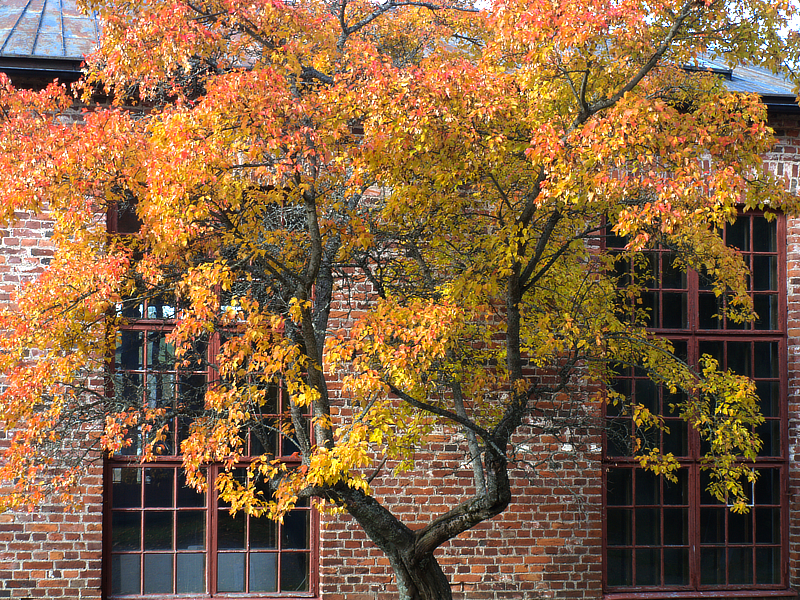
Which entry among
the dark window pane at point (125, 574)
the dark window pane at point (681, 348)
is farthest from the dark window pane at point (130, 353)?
the dark window pane at point (681, 348)

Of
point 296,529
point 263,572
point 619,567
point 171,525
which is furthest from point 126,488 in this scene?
point 619,567

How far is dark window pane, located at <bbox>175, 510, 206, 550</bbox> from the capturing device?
6.84 metres

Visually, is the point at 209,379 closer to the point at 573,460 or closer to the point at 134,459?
the point at 134,459

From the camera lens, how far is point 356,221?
4898 millimetres

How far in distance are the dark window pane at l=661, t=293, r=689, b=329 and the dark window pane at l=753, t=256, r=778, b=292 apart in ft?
2.68

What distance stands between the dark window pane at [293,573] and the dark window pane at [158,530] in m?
1.08

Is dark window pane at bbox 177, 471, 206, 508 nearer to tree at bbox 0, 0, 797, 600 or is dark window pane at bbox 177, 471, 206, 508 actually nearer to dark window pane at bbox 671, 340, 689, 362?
tree at bbox 0, 0, 797, 600

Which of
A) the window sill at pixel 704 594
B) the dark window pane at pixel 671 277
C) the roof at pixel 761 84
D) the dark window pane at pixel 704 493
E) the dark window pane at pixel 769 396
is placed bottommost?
the window sill at pixel 704 594

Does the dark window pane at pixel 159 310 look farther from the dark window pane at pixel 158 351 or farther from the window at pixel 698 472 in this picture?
the window at pixel 698 472

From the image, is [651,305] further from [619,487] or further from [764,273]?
[619,487]

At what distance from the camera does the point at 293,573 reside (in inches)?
273

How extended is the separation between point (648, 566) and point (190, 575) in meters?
4.45

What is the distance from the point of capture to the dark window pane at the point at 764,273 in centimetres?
768

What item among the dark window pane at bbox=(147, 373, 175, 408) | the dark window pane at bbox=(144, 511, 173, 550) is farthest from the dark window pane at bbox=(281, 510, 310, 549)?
the dark window pane at bbox=(147, 373, 175, 408)
